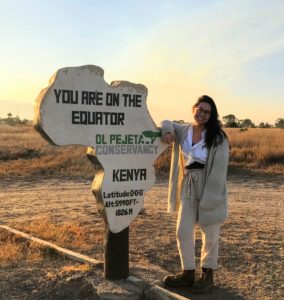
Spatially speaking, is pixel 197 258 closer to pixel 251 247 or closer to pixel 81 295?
pixel 251 247

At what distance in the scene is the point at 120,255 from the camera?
4.76 metres

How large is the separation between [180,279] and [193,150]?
116 cm

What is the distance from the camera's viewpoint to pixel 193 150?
463 cm

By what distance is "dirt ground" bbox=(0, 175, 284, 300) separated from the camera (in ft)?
15.8

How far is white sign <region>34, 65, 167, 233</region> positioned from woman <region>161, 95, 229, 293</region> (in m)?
0.25

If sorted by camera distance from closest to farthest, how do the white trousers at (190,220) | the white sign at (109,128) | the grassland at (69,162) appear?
the white sign at (109,128) < the white trousers at (190,220) < the grassland at (69,162)

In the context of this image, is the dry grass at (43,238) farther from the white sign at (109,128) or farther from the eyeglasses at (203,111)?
the eyeglasses at (203,111)

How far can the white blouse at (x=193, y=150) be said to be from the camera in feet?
15.1

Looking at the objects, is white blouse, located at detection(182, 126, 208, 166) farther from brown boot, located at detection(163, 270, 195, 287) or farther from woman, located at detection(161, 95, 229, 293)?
brown boot, located at detection(163, 270, 195, 287)

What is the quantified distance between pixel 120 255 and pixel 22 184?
27.5 feet

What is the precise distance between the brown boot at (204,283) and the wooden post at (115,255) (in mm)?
654

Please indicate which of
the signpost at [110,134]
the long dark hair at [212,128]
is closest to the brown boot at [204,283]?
the signpost at [110,134]

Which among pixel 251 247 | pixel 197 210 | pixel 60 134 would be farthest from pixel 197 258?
pixel 60 134

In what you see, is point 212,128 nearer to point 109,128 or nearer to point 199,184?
point 199,184
